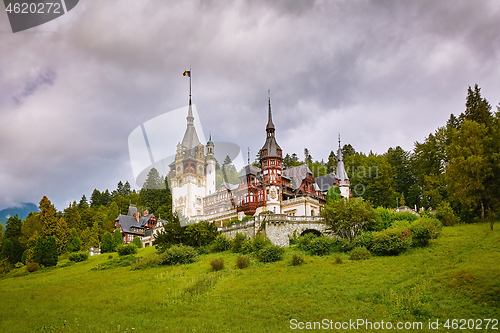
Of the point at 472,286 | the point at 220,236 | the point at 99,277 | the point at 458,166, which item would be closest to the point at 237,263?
the point at 220,236

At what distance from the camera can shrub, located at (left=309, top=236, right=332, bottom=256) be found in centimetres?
3981

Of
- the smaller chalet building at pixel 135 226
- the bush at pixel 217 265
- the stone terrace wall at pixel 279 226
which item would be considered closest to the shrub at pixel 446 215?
the stone terrace wall at pixel 279 226

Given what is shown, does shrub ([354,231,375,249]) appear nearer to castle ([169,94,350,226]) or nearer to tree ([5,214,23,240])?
castle ([169,94,350,226])

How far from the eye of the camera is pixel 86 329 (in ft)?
72.6

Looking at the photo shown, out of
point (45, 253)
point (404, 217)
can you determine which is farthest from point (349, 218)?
point (45, 253)

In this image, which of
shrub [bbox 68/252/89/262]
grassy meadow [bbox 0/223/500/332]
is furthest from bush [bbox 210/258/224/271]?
shrub [bbox 68/252/89/262]

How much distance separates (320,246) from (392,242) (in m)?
6.64

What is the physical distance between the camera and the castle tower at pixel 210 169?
7006 cm

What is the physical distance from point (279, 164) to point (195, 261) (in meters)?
20.1

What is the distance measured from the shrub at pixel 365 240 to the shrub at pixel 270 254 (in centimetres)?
731

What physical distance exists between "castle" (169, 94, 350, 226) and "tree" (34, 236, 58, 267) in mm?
19167

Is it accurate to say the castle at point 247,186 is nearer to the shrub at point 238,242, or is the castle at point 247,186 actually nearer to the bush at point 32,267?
the shrub at point 238,242

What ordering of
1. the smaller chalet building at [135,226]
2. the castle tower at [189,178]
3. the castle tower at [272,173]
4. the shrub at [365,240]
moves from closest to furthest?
the shrub at [365,240] < the castle tower at [272,173] < the castle tower at [189,178] < the smaller chalet building at [135,226]

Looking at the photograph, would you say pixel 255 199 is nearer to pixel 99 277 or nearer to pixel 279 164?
pixel 279 164
